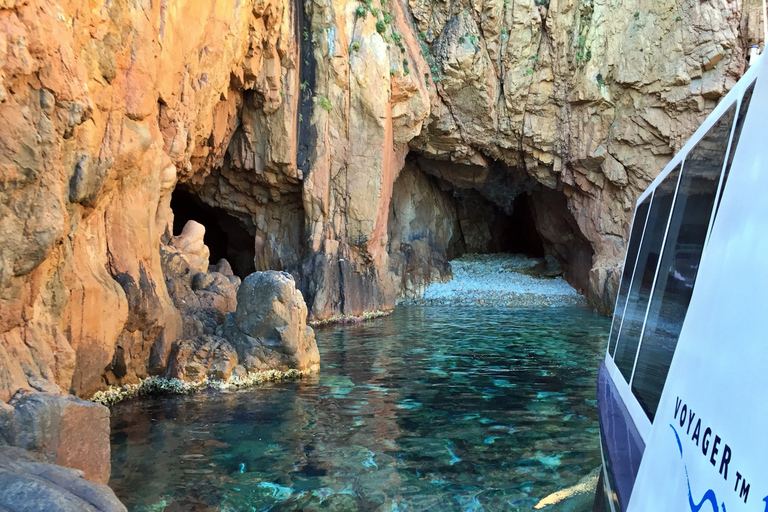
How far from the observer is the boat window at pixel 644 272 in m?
3.23

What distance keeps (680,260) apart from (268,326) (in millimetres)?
7642

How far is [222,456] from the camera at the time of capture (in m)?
5.82

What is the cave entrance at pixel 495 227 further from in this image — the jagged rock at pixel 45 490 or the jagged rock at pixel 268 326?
the jagged rock at pixel 45 490

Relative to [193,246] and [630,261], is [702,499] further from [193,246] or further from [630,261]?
[193,246]

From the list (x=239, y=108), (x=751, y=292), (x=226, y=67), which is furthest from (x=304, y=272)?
(x=751, y=292)

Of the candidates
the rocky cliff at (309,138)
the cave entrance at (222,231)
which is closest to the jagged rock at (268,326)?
the rocky cliff at (309,138)

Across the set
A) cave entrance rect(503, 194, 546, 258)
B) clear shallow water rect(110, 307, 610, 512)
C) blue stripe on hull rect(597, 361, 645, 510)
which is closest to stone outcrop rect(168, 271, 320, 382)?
clear shallow water rect(110, 307, 610, 512)

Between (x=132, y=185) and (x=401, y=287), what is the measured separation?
1624 cm

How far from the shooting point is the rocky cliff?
5.39 meters

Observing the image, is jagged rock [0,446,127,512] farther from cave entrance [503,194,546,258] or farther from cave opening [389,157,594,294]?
cave entrance [503,194,546,258]

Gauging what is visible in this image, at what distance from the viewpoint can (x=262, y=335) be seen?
30.9ft

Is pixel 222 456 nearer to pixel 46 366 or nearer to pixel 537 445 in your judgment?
pixel 46 366

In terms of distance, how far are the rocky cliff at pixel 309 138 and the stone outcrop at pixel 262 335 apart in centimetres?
80

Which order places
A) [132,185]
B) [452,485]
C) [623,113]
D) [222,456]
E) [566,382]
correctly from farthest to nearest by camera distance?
[623,113] → [566,382] → [132,185] → [222,456] → [452,485]
